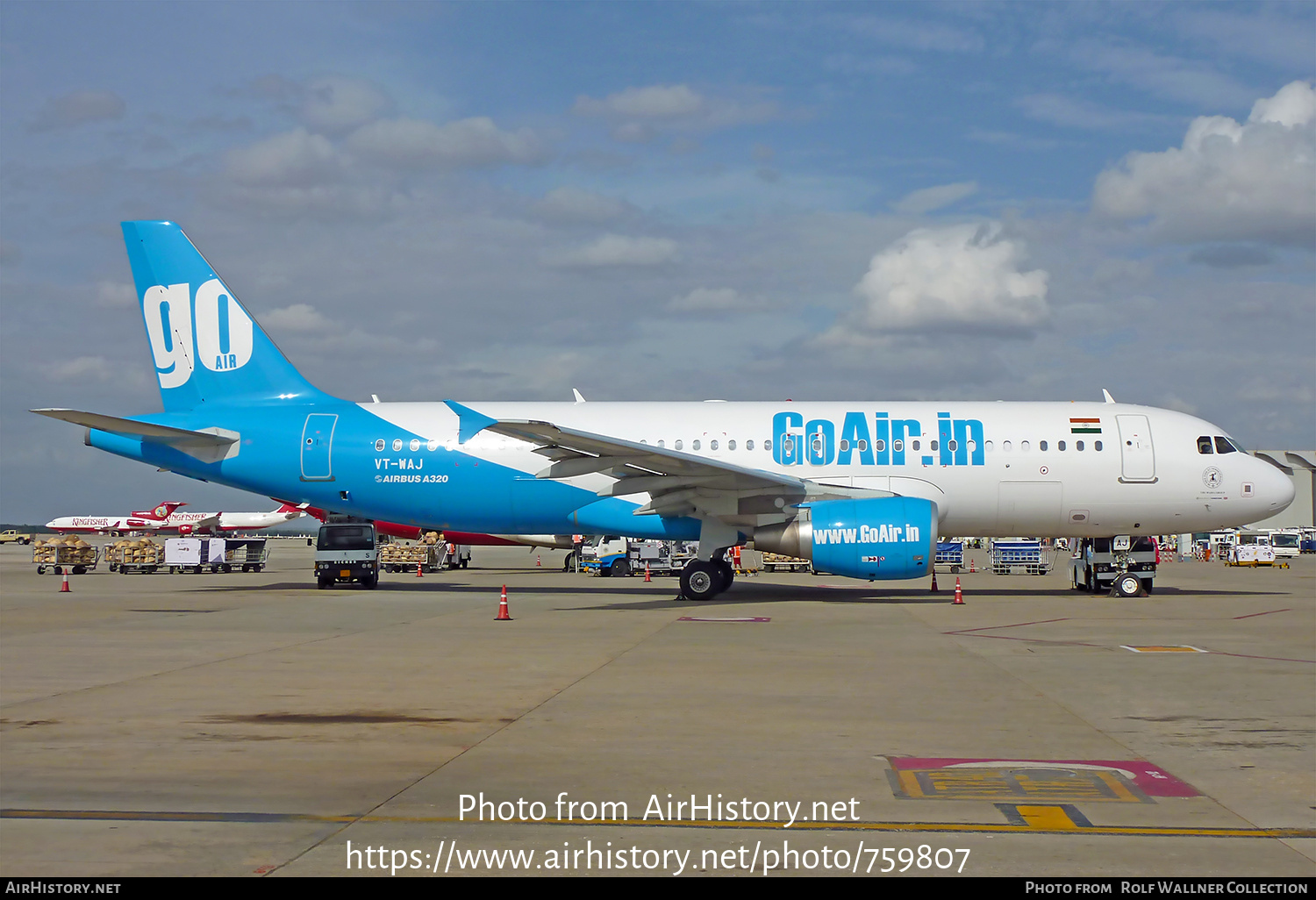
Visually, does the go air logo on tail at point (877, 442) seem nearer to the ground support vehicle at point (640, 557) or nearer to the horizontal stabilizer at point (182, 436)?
the horizontal stabilizer at point (182, 436)

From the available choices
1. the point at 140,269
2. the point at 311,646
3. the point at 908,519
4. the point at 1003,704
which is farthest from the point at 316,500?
the point at 1003,704

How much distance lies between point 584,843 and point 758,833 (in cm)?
91

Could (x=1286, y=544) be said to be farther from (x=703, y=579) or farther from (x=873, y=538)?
(x=703, y=579)

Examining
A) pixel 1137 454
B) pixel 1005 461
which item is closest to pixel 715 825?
pixel 1005 461

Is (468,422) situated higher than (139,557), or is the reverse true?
(468,422)

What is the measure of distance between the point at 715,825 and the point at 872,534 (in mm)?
15631

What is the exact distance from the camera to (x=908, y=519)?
827 inches

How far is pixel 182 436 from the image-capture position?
24.4m

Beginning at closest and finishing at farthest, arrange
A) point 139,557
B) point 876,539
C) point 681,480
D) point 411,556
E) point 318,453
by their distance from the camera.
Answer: point 876,539 → point 681,480 → point 318,453 → point 139,557 → point 411,556

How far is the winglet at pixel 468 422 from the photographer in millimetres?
24328

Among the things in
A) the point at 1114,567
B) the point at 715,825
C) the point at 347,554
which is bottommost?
the point at 715,825

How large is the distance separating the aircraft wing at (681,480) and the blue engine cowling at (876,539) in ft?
4.18

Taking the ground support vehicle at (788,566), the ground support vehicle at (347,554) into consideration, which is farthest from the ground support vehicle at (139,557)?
the ground support vehicle at (788,566)

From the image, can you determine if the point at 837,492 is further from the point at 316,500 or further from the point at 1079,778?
the point at 1079,778
